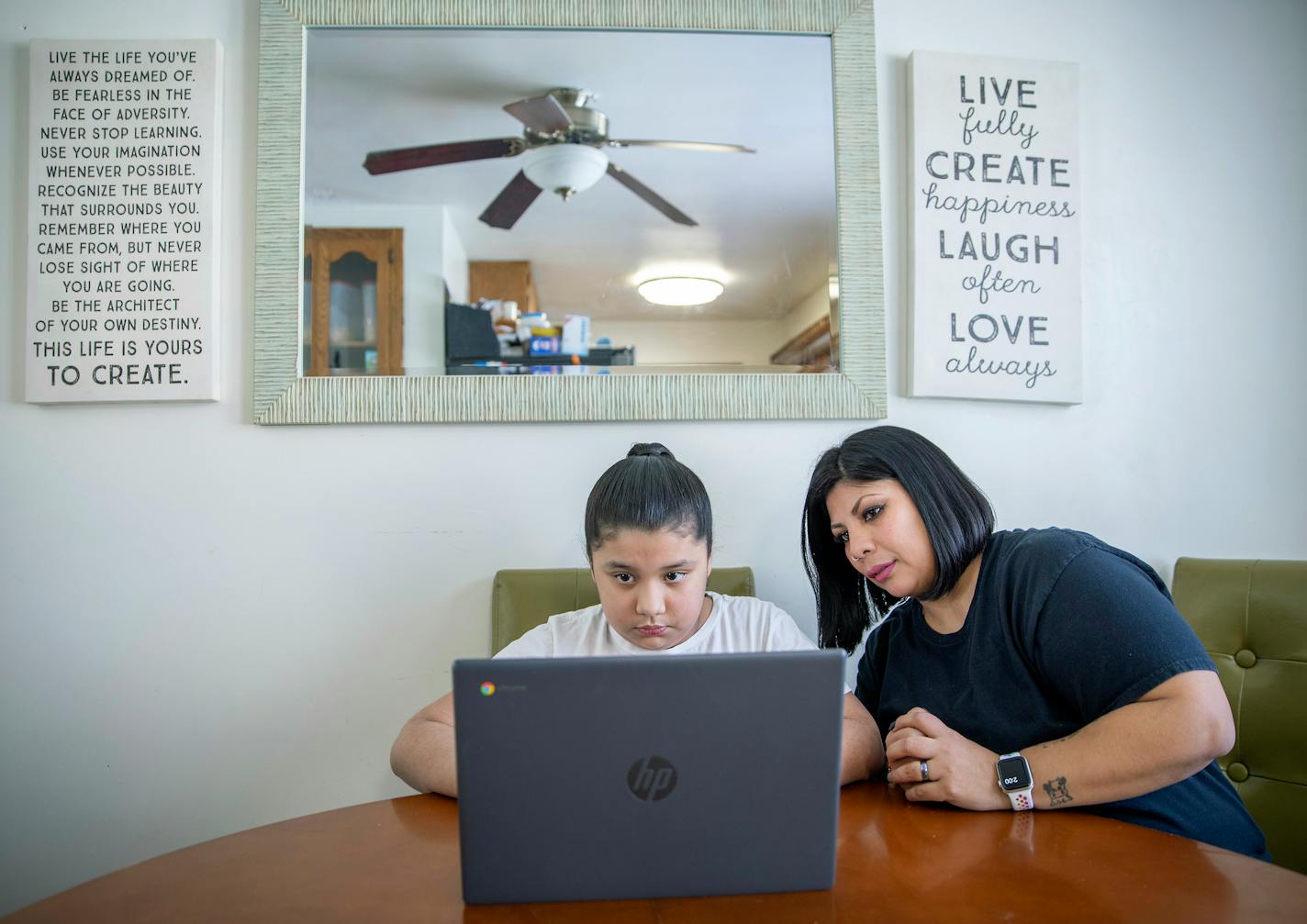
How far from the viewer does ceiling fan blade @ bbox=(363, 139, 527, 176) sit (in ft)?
A: 5.30

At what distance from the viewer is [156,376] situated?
5.20 ft

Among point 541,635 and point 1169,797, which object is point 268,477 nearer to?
point 541,635

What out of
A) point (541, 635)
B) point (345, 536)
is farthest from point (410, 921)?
point (345, 536)

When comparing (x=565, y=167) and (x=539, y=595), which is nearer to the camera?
(x=539, y=595)

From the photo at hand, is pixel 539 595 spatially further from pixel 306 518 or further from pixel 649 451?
pixel 306 518

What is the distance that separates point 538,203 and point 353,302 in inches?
15.1

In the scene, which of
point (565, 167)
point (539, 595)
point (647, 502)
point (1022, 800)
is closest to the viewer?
point (1022, 800)

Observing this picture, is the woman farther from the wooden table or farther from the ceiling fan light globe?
the ceiling fan light globe

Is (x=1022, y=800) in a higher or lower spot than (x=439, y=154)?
lower

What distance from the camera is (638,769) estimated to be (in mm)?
711

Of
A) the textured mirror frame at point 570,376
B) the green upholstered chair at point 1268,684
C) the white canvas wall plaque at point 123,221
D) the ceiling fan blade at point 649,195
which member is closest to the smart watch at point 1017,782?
the green upholstered chair at point 1268,684

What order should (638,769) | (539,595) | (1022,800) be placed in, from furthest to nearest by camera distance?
(539,595), (1022,800), (638,769)

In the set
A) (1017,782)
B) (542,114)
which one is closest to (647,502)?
(1017,782)

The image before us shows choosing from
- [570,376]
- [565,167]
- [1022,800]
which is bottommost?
[1022,800]
